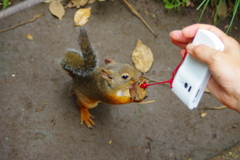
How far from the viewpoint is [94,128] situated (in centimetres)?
276

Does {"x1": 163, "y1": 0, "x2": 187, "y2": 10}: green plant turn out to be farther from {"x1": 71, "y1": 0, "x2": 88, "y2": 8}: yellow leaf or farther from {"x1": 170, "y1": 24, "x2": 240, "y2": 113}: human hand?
{"x1": 170, "y1": 24, "x2": 240, "y2": 113}: human hand

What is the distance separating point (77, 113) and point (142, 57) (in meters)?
1.13

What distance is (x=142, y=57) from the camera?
10.4 ft

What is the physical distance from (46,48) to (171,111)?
71.5 inches

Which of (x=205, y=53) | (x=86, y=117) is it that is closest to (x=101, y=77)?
(x=86, y=117)

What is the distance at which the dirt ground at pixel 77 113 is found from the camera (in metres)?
2.61

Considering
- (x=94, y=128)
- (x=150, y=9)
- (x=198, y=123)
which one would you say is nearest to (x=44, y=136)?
(x=94, y=128)

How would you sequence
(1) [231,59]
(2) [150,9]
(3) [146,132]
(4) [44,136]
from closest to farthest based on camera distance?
(1) [231,59], (4) [44,136], (3) [146,132], (2) [150,9]

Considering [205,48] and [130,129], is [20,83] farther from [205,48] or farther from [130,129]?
[205,48]

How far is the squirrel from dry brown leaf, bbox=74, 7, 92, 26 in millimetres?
1014

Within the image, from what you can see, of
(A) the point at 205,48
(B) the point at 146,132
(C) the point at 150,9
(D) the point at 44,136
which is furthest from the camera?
(C) the point at 150,9

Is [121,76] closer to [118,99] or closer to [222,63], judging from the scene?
[118,99]

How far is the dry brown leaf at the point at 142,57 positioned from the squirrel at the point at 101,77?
701 millimetres

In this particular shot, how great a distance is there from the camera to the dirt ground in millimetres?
2613
